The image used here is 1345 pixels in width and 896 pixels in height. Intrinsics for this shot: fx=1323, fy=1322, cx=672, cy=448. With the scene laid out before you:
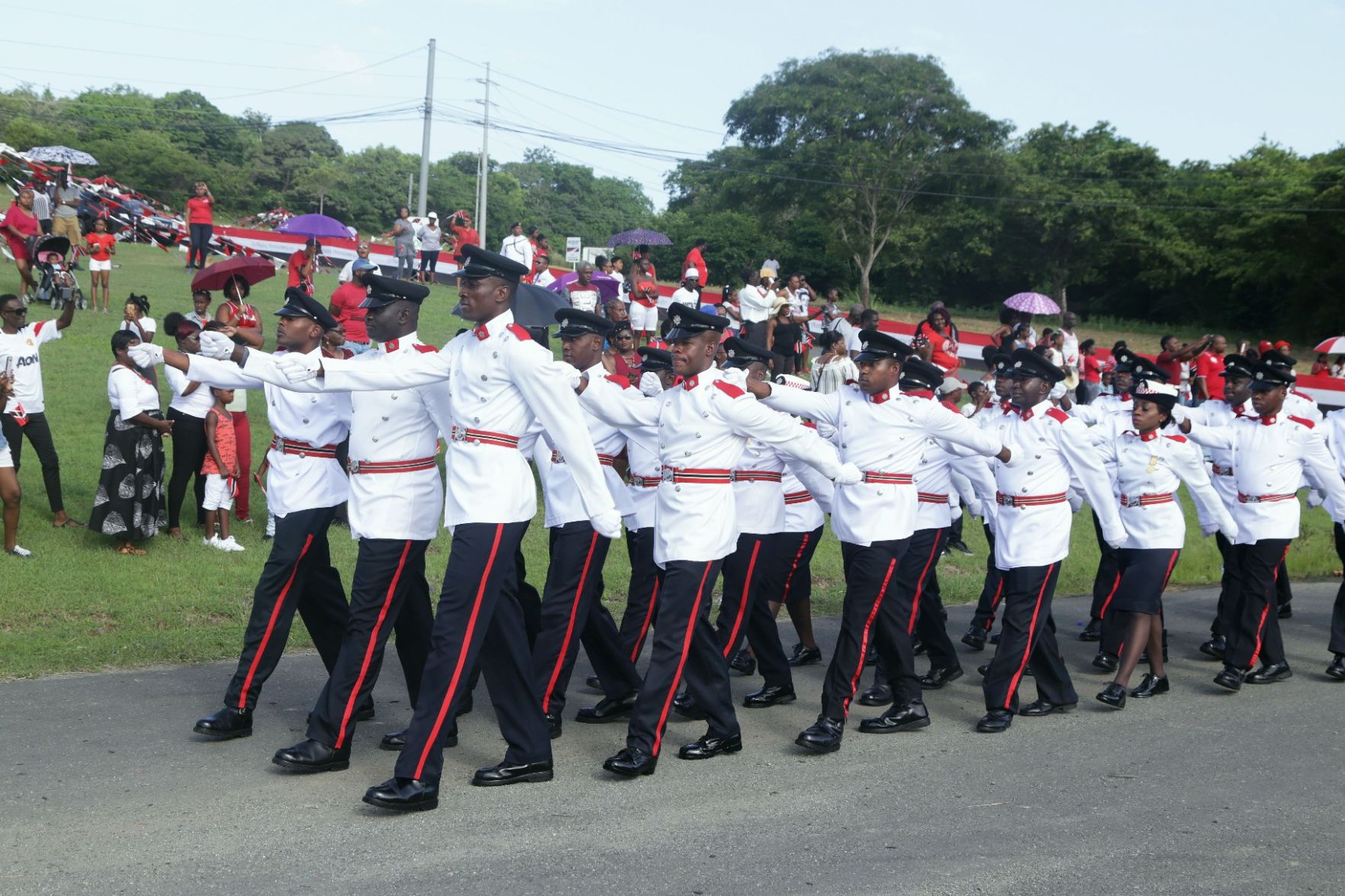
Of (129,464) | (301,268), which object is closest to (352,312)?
(129,464)

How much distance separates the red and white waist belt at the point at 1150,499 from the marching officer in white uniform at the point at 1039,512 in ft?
1.37

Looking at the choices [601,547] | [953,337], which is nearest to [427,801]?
[601,547]

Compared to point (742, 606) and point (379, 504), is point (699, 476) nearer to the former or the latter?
point (742, 606)

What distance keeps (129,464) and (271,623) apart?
4138 mm

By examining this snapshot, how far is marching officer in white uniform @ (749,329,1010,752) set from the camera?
6949 millimetres

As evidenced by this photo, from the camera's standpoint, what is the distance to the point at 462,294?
5.82 meters

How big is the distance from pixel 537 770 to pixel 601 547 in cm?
132

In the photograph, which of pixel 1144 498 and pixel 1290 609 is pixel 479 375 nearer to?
pixel 1144 498

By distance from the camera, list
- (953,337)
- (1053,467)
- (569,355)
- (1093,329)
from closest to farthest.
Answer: (569,355) < (1053,467) < (953,337) < (1093,329)

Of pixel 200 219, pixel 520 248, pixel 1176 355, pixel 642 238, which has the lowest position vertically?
pixel 1176 355

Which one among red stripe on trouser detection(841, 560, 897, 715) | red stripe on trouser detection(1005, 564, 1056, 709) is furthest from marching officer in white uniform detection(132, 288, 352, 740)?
red stripe on trouser detection(1005, 564, 1056, 709)

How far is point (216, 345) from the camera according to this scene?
18.9 ft

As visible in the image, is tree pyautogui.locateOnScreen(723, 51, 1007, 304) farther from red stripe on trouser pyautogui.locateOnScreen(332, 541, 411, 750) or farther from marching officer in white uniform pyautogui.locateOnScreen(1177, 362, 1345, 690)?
red stripe on trouser pyautogui.locateOnScreen(332, 541, 411, 750)

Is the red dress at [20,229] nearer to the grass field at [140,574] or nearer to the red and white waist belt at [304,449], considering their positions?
the grass field at [140,574]
